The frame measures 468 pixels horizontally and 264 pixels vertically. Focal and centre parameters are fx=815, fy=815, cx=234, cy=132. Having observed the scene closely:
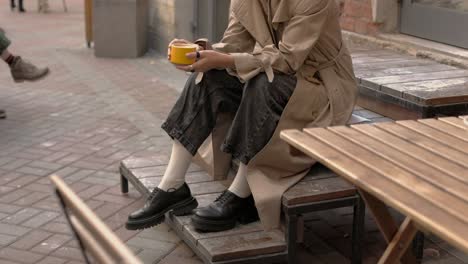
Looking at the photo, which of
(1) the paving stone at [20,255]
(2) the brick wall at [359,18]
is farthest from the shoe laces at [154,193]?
(2) the brick wall at [359,18]

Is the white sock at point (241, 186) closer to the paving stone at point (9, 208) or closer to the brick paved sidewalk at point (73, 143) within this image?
the brick paved sidewalk at point (73, 143)

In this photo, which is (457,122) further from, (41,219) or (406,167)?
(41,219)

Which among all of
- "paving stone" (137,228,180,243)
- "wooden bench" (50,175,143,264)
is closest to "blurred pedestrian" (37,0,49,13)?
"paving stone" (137,228,180,243)

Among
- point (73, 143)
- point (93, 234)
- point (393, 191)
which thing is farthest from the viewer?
point (73, 143)

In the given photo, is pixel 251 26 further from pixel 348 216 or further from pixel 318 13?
pixel 348 216

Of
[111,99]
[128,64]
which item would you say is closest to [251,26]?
[111,99]

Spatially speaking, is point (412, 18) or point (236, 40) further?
point (412, 18)

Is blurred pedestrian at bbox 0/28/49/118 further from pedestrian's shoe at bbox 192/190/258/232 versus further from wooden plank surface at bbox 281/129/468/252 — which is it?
wooden plank surface at bbox 281/129/468/252

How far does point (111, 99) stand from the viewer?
700cm

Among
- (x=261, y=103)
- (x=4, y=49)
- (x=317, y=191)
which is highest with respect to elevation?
(x=261, y=103)

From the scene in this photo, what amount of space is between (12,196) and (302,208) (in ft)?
6.46

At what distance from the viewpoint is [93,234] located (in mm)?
1553

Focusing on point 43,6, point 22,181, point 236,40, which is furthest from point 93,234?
point 43,6

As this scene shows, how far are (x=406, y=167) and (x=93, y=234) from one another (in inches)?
44.0
